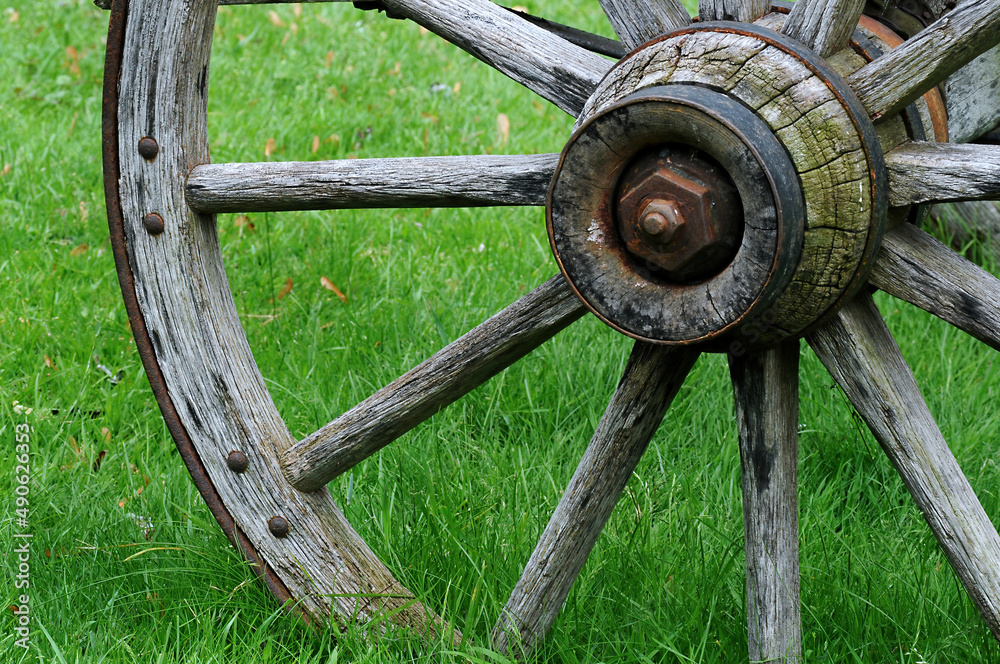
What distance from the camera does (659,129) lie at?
3.69 ft

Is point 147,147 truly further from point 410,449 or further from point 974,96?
point 974,96

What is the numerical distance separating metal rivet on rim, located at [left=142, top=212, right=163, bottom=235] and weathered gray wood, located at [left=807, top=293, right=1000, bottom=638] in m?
0.97

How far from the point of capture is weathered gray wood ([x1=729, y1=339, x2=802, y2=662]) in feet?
4.31

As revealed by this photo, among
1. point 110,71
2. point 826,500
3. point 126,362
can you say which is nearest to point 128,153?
point 110,71

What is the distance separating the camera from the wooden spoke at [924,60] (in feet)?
3.63

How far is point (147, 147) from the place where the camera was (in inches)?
58.7

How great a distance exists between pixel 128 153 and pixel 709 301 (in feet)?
3.03

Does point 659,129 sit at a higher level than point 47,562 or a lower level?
higher

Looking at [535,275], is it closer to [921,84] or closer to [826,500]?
[826,500]

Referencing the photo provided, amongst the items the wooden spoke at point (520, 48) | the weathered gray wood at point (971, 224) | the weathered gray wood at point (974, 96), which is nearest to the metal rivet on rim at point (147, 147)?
the wooden spoke at point (520, 48)

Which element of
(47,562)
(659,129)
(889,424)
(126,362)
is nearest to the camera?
(659,129)

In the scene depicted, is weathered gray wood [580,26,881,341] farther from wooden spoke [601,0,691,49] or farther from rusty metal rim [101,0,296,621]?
rusty metal rim [101,0,296,621]
